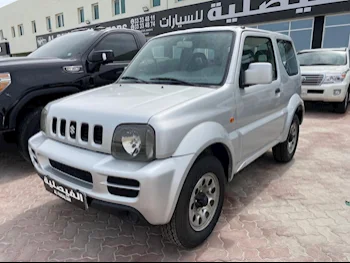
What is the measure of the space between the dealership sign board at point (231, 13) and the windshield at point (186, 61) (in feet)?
39.0

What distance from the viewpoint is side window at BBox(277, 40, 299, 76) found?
153 inches

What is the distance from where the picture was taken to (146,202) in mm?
1892

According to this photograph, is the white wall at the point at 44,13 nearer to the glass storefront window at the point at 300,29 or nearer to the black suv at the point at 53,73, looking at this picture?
the glass storefront window at the point at 300,29

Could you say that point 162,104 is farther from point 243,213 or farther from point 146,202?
point 243,213

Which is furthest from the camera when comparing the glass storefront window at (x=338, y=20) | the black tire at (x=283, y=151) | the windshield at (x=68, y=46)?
the glass storefront window at (x=338, y=20)

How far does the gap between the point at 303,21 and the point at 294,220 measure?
13125mm

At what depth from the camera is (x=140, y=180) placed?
6.08ft

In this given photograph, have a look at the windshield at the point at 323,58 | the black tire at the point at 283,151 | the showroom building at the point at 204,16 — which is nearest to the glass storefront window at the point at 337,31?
the showroom building at the point at 204,16

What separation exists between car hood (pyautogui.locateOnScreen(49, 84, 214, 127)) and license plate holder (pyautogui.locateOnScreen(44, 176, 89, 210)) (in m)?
0.55

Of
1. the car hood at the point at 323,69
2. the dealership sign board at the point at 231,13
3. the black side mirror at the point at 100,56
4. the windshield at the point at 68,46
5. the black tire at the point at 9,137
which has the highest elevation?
the dealership sign board at the point at 231,13

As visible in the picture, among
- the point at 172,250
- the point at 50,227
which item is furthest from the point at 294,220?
the point at 50,227

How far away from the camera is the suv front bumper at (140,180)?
1869 millimetres

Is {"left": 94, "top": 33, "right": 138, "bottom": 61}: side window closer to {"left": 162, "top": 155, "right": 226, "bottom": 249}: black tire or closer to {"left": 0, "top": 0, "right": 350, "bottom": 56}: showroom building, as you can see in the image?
{"left": 162, "top": 155, "right": 226, "bottom": 249}: black tire

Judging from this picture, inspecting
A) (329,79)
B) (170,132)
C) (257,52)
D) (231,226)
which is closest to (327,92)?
(329,79)
